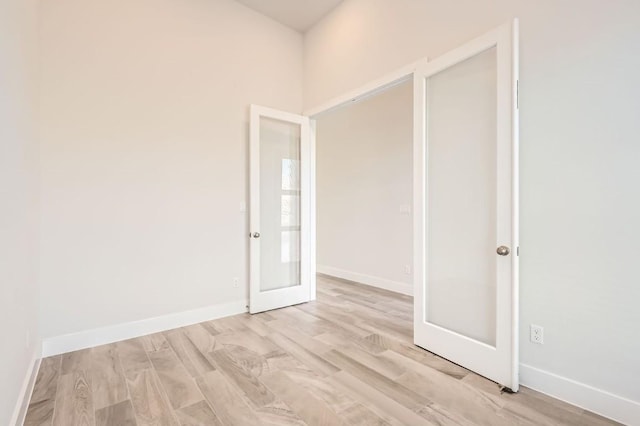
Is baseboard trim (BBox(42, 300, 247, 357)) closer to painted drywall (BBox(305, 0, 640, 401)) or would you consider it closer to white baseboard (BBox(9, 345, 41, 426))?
white baseboard (BBox(9, 345, 41, 426))

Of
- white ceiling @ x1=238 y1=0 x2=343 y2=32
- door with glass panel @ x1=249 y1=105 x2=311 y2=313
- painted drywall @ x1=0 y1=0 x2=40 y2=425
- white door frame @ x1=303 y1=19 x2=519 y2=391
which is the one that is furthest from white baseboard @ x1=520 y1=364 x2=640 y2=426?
white ceiling @ x1=238 y1=0 x2=343 y2=32

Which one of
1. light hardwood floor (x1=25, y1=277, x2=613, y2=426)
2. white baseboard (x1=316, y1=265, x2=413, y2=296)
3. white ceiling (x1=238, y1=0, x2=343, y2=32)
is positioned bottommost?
light hardwood floor (x1=25, y1=277, x2=613, y2=426)

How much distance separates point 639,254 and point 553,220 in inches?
16.5

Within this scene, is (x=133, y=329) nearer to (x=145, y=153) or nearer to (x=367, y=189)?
(x=145, y=153)

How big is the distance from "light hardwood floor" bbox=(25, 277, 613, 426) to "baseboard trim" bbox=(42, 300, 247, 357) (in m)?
0.08

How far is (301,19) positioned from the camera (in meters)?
3.91

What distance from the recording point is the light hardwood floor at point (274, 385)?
5.82 feet

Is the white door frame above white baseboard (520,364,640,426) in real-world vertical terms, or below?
above

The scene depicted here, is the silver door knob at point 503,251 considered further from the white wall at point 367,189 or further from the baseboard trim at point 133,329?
the baseboard trim at point 133,329

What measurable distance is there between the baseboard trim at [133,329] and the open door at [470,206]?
2145 mm

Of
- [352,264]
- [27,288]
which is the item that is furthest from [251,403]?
[352,264]

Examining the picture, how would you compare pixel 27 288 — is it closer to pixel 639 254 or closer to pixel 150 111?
pixel 150 111

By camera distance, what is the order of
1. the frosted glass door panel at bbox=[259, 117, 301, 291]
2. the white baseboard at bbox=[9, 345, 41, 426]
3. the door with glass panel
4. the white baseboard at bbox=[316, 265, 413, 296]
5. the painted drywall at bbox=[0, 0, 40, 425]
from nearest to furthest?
the painted drywall at bbox=[0, 0, 40, 425] → the white baseboard at bbox=[9, 345, 41, 426] → the door with glass panel → the frosted glass door panel at bbox=[259, 117, 301, 291] → the white baseboard at bbox=[316, 265, 413, 296]

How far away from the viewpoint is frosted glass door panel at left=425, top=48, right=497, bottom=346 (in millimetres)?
2215
